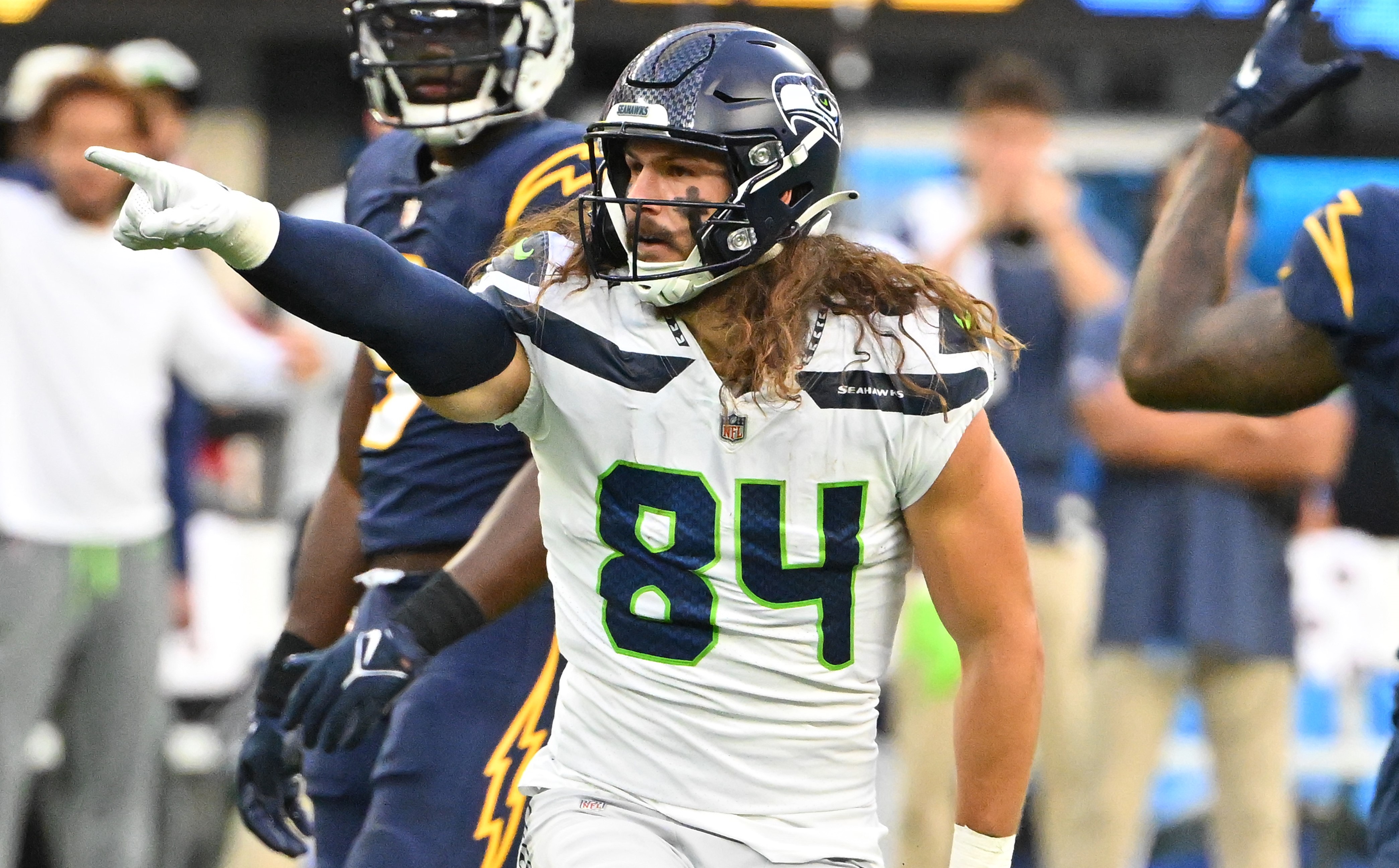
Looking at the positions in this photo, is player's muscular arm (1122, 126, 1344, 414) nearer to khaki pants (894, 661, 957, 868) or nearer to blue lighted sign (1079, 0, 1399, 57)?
khaki pants (894, 661, 957, 868)

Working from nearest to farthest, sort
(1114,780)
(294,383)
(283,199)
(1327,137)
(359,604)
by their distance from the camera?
(359,604)
(1114,780)
(294,383)
(1327,137)
(283,199)

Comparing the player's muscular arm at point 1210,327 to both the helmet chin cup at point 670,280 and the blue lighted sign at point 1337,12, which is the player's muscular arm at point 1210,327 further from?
the blue lighted sign at point 1337,12

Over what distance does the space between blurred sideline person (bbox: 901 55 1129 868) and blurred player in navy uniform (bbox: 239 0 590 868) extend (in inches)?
104

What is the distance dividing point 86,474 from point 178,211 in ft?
11.1

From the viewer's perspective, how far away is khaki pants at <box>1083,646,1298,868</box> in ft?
17.5

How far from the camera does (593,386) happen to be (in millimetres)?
2570

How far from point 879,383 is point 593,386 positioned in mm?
370

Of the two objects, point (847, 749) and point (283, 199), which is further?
point (283, 199)

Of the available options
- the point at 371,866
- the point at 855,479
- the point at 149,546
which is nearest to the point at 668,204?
the point at 855,479

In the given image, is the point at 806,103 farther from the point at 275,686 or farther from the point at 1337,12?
the point at 1337,12

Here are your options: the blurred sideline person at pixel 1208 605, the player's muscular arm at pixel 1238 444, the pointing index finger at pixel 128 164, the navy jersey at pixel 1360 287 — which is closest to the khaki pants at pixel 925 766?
the blurred sideline person at pixel 1208 605

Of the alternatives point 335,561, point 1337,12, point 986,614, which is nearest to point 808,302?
point 986,614

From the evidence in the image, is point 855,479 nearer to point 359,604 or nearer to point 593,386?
point 593,386

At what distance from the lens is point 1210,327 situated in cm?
298
